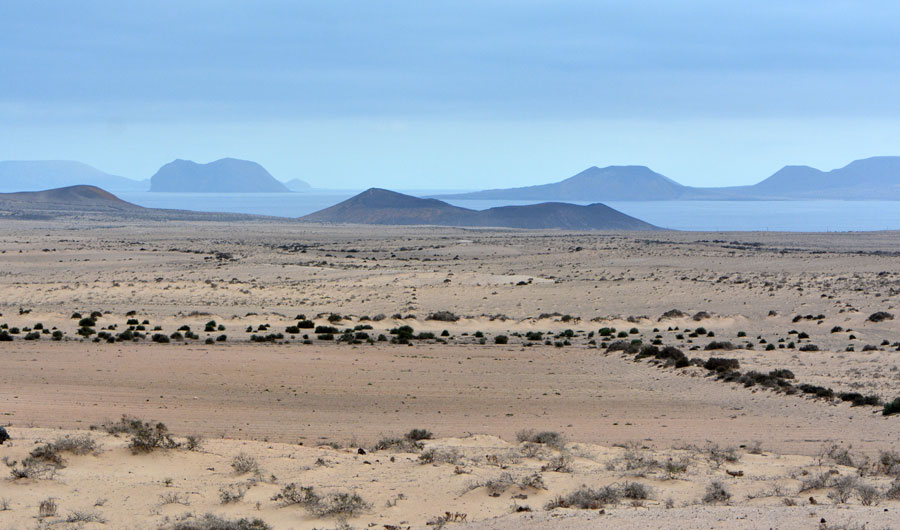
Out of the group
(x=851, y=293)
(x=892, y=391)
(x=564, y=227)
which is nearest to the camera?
(x=892, y=391)

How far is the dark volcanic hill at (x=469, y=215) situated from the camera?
156125 mm

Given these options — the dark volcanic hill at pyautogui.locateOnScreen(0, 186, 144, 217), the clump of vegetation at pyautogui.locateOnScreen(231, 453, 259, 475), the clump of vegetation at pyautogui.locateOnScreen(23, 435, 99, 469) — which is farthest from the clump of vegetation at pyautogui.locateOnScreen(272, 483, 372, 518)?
the dark volcanic hill at pyautogui.locateOnScreen(0, 186, 144, 217)

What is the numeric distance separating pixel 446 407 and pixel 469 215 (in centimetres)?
15395

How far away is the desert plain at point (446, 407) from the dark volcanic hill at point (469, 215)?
115304 mm

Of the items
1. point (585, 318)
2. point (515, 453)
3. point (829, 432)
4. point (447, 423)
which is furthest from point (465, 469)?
point (585, 318)

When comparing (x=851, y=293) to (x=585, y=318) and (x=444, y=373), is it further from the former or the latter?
(x=444, y=373)

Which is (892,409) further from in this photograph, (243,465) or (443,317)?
(443,317)

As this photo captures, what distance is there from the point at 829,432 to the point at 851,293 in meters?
29.4

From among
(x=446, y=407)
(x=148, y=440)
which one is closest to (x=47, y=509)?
(x=148, y=440)

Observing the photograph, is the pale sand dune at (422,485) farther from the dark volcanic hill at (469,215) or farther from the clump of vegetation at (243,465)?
the dark volcanic hill at (469,215)

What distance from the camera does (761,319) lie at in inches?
1264

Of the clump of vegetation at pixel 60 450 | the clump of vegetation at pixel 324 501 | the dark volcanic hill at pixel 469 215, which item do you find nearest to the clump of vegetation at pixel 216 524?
the clump of vegetation at pixel 324 501

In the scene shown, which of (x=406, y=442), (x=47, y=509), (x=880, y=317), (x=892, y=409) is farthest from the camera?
(x=880, y=317)

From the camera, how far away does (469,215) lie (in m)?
169
